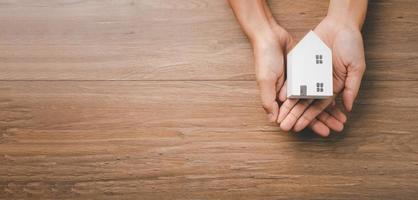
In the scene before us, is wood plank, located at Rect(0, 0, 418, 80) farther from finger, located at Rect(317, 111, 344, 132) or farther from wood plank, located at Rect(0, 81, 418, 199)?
finger, located at Rect(317, 111, 344, 132)

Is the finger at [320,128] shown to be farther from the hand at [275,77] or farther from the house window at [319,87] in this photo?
the house window at [319,87]

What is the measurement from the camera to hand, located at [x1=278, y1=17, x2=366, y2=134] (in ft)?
3.13

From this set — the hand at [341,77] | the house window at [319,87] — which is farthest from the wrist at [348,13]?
the house window at [319,87]

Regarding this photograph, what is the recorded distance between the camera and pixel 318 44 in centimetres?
85

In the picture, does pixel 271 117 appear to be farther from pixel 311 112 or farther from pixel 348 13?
pixel 348 13

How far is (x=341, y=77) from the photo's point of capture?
973 millimetres

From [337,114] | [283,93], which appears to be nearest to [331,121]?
[337,114]

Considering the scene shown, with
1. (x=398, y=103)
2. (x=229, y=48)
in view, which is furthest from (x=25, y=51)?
(x=398, y=103)

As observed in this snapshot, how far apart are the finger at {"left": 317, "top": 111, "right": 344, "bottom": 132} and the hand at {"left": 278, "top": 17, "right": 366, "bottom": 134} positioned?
3 cm

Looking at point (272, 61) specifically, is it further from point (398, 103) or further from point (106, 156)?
point (106, 156)

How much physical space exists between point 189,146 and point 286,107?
0.23 m

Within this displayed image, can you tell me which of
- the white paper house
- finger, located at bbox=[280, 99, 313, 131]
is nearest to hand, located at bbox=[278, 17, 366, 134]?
finger, located at bbox=[280, 99, 313, 131]

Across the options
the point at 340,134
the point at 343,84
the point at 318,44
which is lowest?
the point at 340,134

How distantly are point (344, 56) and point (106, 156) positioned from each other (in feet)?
1.82
